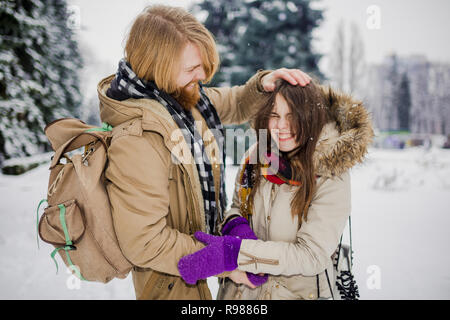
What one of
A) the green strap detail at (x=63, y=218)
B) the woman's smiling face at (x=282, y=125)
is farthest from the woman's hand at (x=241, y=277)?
the green strap detail at (x=63, y=218)

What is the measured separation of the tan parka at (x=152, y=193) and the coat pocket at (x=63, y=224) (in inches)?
6.5

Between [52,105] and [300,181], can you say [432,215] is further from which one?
[52,105]

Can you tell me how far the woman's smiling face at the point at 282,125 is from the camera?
159 centimetres

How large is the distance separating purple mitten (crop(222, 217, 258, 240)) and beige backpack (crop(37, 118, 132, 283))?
1.82 ft

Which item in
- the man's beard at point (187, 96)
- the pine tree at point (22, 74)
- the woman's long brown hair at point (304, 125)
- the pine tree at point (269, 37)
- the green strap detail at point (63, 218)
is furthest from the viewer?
the pine tree at point (269, 37)

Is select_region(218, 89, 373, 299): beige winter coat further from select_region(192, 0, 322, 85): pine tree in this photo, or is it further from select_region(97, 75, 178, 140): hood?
select_region(192, 0, 322, 85): pine tree

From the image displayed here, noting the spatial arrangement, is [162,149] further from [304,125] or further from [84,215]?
[304,125]

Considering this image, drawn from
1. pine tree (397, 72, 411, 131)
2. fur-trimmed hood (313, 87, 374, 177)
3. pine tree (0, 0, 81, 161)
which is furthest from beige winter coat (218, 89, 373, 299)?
pine tree (0, 0, 81, 161)

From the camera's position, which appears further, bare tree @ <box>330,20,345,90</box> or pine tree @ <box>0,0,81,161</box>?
bare tree @ <box>330,20,345,90</box>

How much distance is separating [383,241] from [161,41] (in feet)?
13.3

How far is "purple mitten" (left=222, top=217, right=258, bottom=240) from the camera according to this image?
61.0 inches

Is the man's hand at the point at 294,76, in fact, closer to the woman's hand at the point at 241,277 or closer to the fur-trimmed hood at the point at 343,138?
the fur-trimmed hood at the point at 343,138

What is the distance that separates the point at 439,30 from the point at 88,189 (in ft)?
17.3
